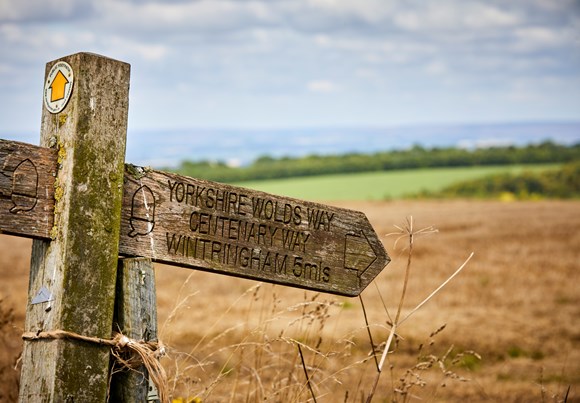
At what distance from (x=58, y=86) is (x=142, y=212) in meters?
0.48

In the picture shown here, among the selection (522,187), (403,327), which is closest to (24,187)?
(403,327)

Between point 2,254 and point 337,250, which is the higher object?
point 337,250

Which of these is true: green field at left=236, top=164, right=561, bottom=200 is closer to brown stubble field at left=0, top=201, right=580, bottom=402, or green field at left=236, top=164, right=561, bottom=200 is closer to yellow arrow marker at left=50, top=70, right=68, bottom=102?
brown stubble field at left=0, top=201, right=580, bottom=402

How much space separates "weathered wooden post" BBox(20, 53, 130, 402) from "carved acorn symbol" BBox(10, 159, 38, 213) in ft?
0.23

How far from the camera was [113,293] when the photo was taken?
7.42 feet

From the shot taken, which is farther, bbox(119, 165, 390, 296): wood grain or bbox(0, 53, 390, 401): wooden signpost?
bbox(119, 165, 390, 296): wood grain

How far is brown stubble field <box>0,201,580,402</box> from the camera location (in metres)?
3.31

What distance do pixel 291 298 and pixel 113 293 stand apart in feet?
36.9

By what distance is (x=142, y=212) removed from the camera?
2.40 metres

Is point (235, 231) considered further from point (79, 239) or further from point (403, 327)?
point (403, 327)

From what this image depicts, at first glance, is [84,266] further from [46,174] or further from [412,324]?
[412,324]

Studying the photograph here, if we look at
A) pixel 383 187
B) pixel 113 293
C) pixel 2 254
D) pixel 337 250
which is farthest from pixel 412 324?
pixel 383 187

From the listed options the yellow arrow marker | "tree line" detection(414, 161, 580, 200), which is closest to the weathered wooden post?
the yellow arrow marker

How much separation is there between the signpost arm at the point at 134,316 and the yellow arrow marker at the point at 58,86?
0.56 meters
